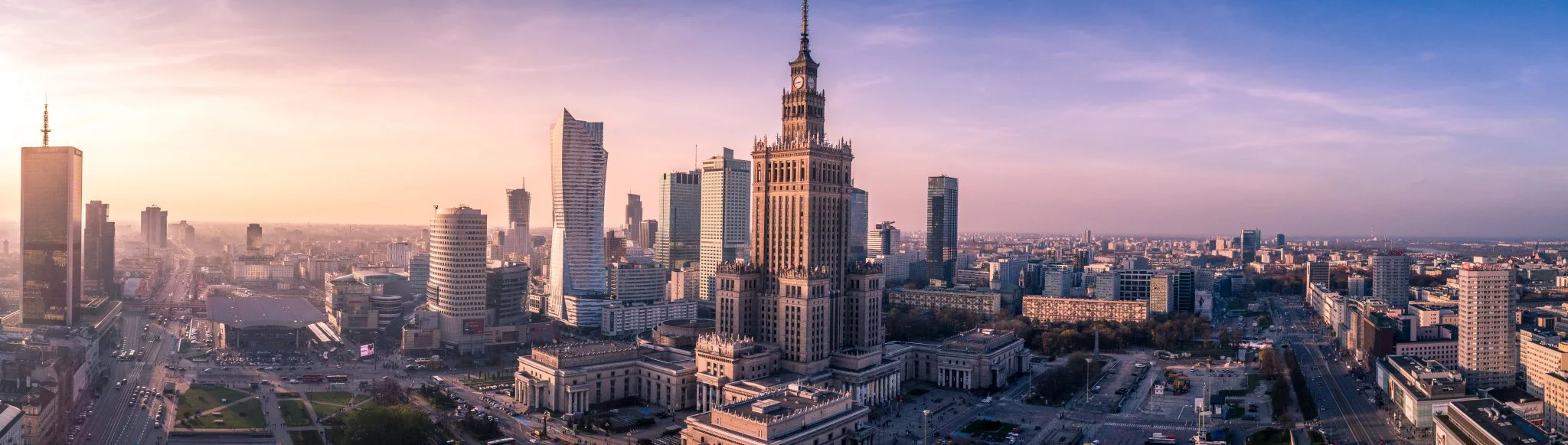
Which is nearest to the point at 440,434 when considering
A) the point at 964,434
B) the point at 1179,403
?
Result: the point at 964,434

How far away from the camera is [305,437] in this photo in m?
64.4

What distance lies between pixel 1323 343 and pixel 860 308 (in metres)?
74.6

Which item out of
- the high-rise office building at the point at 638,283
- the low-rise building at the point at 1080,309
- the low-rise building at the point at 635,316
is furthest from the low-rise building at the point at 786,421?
the low-rise building at the point at 1080,309

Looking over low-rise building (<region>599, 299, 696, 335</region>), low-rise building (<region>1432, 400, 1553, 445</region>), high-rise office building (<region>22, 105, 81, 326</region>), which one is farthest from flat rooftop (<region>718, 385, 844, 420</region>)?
high-rise office building (<region>22, 105, 81, 326</region>)

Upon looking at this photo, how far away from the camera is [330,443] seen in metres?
62.3

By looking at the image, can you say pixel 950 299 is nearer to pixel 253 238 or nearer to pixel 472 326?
pixel 472 326

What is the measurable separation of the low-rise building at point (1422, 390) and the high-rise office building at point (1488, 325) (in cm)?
735

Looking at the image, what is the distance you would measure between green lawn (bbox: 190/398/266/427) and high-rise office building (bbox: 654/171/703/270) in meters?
113

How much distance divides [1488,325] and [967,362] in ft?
157

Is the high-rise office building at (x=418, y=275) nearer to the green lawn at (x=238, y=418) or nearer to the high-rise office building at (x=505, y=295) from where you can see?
the high-rise office building at (x=505, y=295)

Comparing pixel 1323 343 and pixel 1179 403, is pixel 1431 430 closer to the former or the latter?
pixel 1179 403

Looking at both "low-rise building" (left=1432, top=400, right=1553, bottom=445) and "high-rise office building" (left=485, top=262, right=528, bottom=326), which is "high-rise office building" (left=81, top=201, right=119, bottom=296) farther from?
"low-rise building" (left=1432, top=400, right=1553, bottom=445)

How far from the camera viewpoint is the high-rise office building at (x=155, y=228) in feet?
431

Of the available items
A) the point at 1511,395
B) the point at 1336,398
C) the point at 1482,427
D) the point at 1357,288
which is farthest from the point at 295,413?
the point at 1357,288
